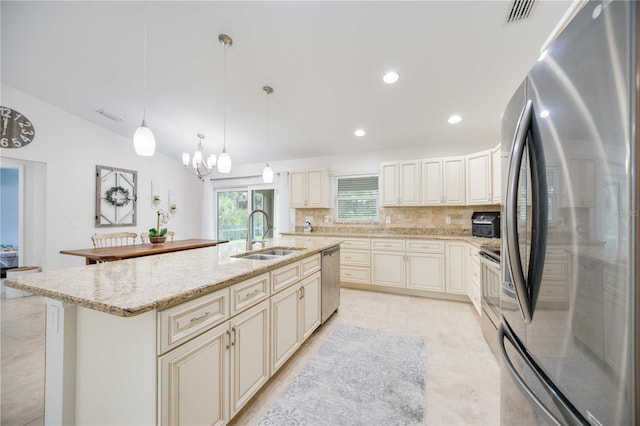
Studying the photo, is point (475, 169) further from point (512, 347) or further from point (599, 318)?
point (599, 318)

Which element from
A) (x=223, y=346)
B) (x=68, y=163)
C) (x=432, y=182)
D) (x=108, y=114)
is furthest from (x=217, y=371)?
(x=68, y=163)

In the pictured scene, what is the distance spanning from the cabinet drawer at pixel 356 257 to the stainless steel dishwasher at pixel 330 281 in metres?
1.10

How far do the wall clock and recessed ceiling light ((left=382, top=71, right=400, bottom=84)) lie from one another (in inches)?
206

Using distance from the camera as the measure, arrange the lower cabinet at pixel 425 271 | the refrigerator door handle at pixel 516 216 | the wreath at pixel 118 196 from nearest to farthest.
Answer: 1. the refrigerator door handle at pixel 516 216
2. the lower cabinet at pixel 425 271
3. the wreath at pixel 118 196

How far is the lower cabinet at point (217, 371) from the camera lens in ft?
3.29

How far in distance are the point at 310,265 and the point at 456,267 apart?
2335 mm

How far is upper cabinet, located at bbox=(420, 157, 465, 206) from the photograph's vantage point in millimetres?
3623

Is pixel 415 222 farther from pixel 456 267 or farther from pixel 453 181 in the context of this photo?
pixel 456 267

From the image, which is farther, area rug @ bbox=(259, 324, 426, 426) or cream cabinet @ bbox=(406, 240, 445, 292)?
cream cabinet @ bbox=(406, 240, 445, 292)

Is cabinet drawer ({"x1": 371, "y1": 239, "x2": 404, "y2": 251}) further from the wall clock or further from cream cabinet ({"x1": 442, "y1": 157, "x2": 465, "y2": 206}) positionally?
the wall clock

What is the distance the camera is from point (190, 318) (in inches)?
42.8

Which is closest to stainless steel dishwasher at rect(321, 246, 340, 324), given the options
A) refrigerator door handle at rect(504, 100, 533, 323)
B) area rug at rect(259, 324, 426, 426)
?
Answer: area rug at rect(259, 324, 426, 426)

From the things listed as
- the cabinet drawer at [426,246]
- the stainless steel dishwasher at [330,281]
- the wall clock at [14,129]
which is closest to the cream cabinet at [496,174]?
the cabinet drawer at [426,246]

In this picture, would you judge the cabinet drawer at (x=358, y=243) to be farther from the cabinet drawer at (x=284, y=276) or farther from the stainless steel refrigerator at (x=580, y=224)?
the stainless steel refrigerator at (x=580, y=224)
